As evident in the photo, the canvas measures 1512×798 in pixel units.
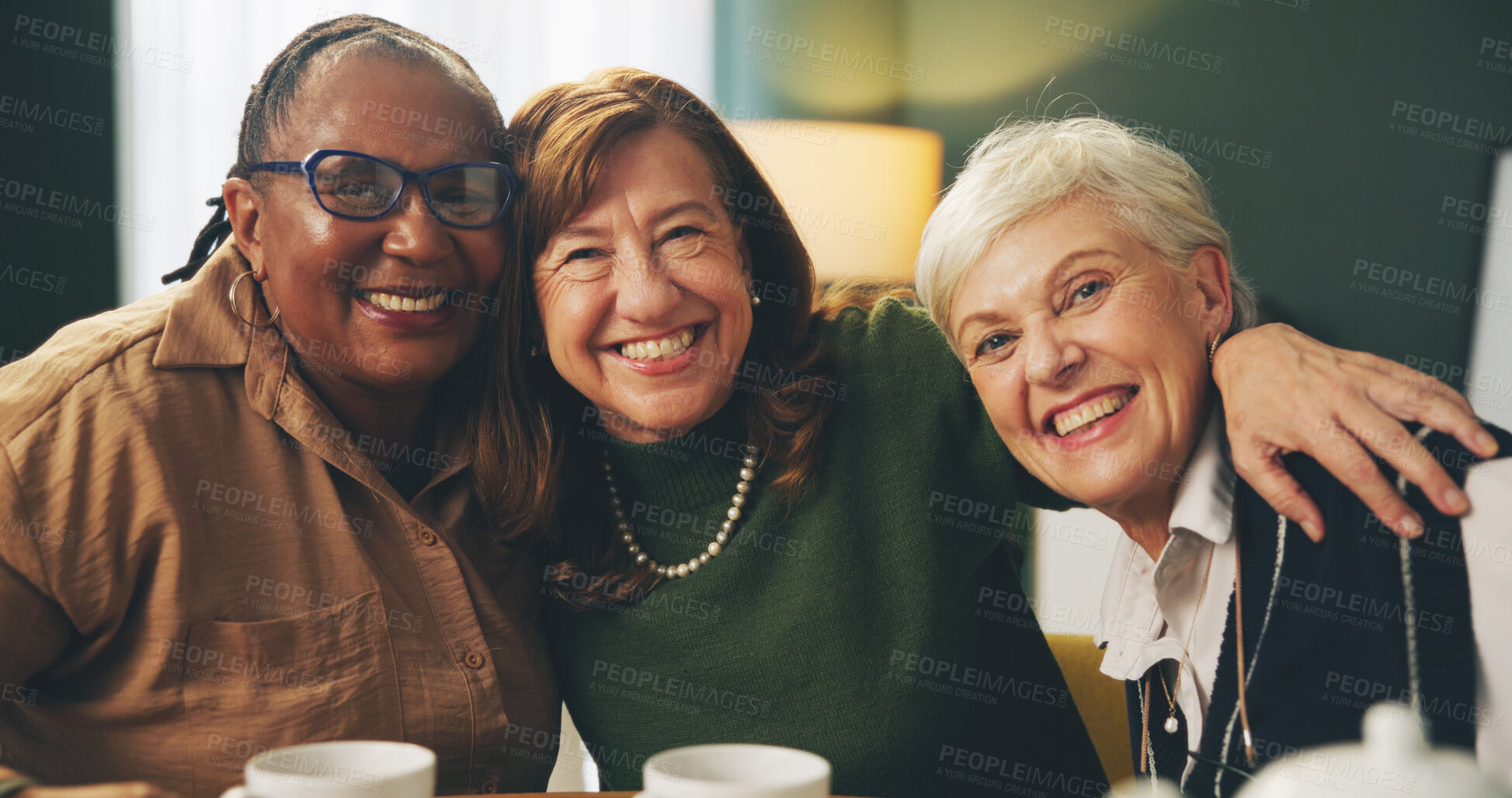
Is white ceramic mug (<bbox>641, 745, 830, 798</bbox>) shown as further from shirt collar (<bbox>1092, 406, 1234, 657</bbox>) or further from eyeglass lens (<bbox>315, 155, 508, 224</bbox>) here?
eyeglass lens (<bbox>315, 155, 508, 224</bbox>)

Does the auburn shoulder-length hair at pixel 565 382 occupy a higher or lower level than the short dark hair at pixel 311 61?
lower

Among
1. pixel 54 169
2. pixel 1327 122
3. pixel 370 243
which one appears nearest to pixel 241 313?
pixel 370 243

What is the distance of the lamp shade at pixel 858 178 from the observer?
3016mm

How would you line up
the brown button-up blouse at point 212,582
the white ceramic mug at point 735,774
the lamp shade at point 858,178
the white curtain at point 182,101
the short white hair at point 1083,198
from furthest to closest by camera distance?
the lamp shade at point 858,178, the white curtain at point 182,101, the short white hair at point 1083,198, the brown button-up blouse at point 212,582, the white ceramic mug at point 735,774

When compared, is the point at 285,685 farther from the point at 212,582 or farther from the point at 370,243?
the point at 370,243

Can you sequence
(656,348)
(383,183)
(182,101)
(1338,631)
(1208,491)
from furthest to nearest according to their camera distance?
1. (182,101)
2. (656,348)
3. (383,183)
4. (1208,491)
5. (1338,631)

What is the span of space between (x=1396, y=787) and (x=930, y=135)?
2.74 m

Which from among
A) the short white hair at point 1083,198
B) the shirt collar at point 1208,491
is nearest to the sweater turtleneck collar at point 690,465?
the short white hair at point 1083,198

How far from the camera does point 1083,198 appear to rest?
4.44 feet

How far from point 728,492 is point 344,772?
34.0 inches

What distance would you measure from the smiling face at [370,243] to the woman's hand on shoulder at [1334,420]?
1.00 metres

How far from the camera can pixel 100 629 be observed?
1.29 meters

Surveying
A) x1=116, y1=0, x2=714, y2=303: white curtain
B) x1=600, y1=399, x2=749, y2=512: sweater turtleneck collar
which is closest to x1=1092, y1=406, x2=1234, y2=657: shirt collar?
x1=600, y1=399, x2=749, y2=512: sweater turtleneck collar

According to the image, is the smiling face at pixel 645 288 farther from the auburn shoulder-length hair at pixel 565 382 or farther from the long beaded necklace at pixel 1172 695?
the long beaded necklace at pixel 1172 695
